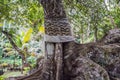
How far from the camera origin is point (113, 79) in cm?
300

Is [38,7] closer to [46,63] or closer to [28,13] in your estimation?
[28,13]

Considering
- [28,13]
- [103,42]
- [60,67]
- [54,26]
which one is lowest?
[60,67]

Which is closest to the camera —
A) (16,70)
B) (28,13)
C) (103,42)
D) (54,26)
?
(54,26)

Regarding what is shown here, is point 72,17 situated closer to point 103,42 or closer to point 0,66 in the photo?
point 103,42

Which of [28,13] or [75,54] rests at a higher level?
[28,13]

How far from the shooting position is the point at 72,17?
4484 millimetres

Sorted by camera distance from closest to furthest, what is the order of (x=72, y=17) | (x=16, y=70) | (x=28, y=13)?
1. (x=72, y=17)
2. (x=28, y=13)
3. (x=16, y=70)

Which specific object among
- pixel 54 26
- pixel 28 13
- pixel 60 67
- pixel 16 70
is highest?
pixel 28 13

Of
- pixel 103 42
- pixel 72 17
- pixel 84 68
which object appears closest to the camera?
pixel 84 68

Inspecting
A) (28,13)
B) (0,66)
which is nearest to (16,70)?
(0,66)

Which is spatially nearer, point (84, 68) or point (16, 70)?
point (84, 68)

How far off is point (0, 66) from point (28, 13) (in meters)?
8.70

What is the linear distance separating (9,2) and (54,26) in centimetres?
188

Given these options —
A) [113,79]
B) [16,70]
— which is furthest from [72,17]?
[16,70]
